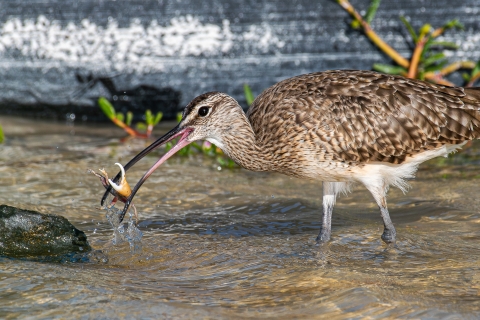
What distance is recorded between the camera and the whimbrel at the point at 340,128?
605 centimetres

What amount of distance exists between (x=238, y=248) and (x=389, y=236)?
124 cm

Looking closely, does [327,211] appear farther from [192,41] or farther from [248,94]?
[192,41]

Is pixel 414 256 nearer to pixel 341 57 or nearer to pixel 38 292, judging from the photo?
pixel 38 292

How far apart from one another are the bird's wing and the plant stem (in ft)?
7.87

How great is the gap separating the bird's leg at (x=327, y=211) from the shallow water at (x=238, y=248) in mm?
104

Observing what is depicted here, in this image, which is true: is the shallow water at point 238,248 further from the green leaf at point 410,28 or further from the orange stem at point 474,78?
the green leaf at point 410,28

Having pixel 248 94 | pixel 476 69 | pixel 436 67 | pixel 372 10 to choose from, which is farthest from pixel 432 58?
pixel 248 94

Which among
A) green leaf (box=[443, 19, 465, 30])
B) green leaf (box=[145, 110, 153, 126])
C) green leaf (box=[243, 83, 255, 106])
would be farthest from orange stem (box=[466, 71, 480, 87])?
green leaf (box=[145, 110, 153, 126])

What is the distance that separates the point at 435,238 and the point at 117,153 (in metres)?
4.12

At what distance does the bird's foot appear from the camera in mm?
5930

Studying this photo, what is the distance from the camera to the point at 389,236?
598 centimetres

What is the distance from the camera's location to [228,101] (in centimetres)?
642

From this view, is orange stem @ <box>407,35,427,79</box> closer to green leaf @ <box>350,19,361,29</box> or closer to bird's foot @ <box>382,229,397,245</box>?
green leaf @ <box>350,19,361,29</box>

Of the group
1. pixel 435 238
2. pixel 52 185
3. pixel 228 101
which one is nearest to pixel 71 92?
pixel 52 185
